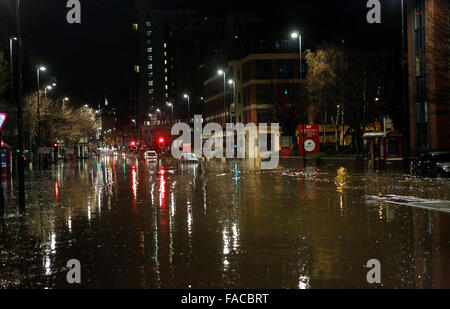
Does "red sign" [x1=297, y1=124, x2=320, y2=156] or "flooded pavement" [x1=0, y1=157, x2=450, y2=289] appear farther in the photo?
"red sign" [x1=297, y1=124, x2=320, y2=156]

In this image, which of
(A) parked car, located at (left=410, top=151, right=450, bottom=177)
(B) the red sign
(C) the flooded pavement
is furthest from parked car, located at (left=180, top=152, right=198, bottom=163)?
(C) the flooded pavement

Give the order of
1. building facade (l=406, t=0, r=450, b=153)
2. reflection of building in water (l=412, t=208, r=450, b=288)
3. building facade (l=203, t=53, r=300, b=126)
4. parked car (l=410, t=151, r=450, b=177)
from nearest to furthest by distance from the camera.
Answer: reflection of building in water (l=412, t=208, r=450, b=288), parked car (l=410, t=151, r=450, b=177), building facade (l=406, t=0, r=450, b=153), building facade (l=203, t=53, r=300, b=126)

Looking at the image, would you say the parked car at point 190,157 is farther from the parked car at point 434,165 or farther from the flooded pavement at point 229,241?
the flooded pavement at point 229,241

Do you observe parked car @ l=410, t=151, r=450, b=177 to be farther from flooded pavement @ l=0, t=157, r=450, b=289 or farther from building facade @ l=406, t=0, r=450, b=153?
building facade @ l=406, t=0, r=450, b=153

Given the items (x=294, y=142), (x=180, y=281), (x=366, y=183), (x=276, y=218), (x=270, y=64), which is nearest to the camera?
(x=180, y=281)

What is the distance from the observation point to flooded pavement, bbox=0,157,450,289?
8.13m

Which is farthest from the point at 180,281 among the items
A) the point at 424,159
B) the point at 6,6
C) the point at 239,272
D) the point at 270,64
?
the point at 270,64

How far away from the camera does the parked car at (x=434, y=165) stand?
2889 centimetres

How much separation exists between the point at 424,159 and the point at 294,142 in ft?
168

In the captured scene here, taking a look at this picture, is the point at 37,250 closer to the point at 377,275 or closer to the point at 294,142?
the point at 377,275

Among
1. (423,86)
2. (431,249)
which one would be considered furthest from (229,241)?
(423,86)

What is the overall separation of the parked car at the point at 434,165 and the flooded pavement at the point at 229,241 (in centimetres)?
911

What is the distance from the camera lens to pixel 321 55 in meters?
57.5

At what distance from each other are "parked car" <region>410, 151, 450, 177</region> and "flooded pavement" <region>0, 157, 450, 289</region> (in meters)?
9.11
